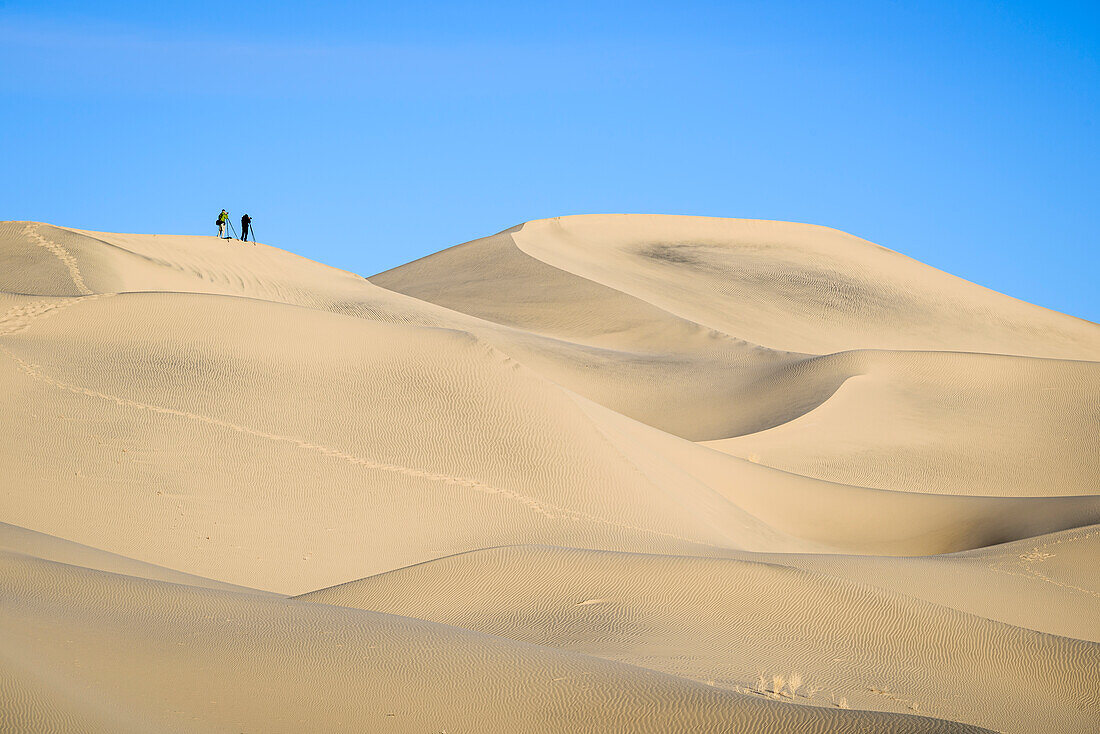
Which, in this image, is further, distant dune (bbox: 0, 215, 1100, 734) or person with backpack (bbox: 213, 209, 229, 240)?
person with backpack (bbox: 213, 209, 229, 240)

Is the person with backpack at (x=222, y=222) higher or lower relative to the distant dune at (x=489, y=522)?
higher

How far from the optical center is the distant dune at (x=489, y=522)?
555 cm

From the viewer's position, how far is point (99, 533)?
10633 millimetres

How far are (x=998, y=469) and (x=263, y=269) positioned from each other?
53.1 feet

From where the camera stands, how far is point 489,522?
40.9ft

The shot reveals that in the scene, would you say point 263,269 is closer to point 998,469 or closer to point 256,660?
point 998,469

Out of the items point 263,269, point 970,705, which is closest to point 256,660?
point 970,705

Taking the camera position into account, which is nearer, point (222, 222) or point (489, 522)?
point (489, 522)

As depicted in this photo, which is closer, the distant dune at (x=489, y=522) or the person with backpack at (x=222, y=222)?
the distant dune at (x=489, y=522)

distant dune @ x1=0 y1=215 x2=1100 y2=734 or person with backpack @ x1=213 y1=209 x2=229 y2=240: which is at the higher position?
person with backpack @ x1=213 y1=209 x2=229 y2=240

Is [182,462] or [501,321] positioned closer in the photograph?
[182,462]

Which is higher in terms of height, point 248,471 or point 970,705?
point 248,471

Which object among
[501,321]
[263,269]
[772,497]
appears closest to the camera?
[772,497]

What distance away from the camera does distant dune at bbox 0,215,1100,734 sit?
18.2 ft
